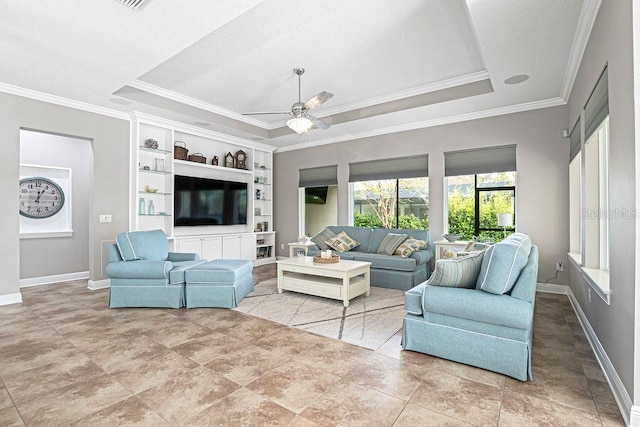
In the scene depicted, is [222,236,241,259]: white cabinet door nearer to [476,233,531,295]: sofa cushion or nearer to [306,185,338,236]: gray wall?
[306,185,338,236]: gray wall

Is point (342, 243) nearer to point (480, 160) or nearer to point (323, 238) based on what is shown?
point (323, 238)

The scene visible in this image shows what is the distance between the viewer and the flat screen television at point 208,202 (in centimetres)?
587

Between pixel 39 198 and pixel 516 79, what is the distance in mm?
7263

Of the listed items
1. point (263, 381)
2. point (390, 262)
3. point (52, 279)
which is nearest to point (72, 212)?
point (52, 279)

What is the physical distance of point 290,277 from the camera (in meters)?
4.47

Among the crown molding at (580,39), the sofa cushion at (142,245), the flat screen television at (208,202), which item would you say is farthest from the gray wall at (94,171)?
the crown molding at (580,39)

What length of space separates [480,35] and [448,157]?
2806 millimetres

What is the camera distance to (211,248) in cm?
612

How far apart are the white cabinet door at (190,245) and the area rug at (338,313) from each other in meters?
1.87

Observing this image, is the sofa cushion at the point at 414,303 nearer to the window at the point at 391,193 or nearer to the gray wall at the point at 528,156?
the gray wall at the point at 528,156

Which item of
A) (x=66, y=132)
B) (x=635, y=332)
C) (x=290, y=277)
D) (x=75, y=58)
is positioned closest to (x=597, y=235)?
(x=635, y=332)

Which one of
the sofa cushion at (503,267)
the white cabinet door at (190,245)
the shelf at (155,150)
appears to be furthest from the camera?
the white cabinet door at (190,245)

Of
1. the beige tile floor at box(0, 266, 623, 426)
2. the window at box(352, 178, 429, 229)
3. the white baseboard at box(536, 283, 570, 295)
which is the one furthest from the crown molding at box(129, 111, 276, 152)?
the white baseboard at box(536, 283, 570, 295)

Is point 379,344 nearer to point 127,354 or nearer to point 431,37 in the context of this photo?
point 127,354
